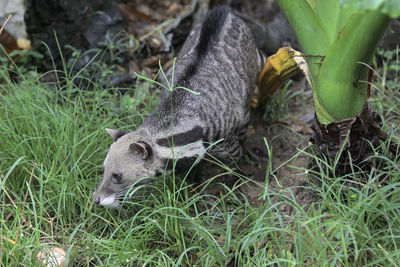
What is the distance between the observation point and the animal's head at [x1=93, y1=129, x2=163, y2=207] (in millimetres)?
3828

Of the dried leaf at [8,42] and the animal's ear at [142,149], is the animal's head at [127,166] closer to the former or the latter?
the animal's ear at [142,149]

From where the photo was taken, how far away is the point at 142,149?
383 cm

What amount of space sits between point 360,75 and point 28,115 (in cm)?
296

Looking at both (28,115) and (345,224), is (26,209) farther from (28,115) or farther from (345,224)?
(345,224)

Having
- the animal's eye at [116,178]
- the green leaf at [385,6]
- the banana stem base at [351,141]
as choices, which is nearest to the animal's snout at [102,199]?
the animal's eye at [116,178]

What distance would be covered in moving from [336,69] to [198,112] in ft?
4.59

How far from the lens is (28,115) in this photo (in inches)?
168

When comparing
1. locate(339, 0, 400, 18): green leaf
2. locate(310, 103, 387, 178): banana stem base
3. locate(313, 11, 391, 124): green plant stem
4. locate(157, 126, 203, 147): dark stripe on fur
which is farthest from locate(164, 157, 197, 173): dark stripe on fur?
locate(339, 0, 400, 18): green leaf

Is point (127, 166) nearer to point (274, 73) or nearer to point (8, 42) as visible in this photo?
point (274, 73)

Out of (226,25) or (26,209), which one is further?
(226,25)

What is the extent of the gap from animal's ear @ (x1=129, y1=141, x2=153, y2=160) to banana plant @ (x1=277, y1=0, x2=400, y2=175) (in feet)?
4.58

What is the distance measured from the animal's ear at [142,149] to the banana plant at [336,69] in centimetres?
140

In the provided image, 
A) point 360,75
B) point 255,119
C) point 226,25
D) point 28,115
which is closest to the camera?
point 360,75

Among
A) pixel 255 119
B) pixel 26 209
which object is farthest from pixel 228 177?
pixel 26 209
